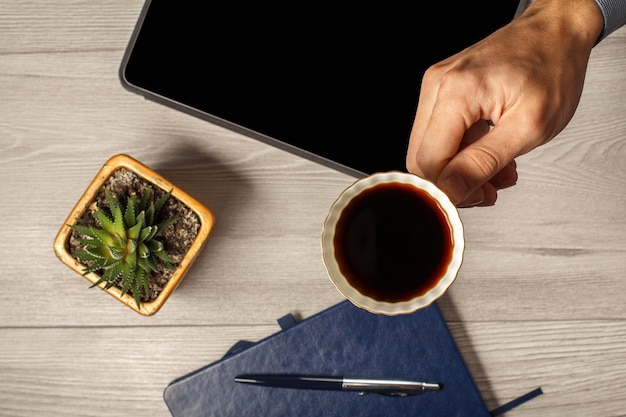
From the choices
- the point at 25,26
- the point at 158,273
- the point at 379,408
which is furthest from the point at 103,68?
the point at 379,408

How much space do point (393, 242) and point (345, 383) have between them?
0.85ft

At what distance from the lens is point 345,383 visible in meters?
0.66

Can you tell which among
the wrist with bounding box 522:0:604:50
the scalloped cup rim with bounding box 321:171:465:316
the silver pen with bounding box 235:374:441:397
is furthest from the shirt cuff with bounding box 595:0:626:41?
the silver pen with bounding box 235:374:441:397

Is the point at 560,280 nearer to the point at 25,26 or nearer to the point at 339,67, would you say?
the point at 339,67

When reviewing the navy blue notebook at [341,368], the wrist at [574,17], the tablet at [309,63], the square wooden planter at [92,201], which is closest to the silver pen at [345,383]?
the navy blue notebook at [341,368]

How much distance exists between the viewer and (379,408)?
26.2 inches

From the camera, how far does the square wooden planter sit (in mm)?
611

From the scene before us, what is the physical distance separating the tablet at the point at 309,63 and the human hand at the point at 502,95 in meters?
0.06

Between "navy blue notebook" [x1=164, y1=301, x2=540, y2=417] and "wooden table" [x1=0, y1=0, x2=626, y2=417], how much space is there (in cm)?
2

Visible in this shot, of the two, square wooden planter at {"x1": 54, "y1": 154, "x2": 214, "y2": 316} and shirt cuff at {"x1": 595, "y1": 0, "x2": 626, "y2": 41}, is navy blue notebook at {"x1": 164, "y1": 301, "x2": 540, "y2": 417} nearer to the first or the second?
square wooden planter at {"x1": 54, "y1": 154, "x2": 214, "y2": 316}

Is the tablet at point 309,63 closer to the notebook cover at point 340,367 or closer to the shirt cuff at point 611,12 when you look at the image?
the shirt cuff at point 611,12

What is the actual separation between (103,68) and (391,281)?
1.56 ft

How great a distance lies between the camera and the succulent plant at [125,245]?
593mm

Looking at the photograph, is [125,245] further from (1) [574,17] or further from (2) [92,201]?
(1) [574,17]
